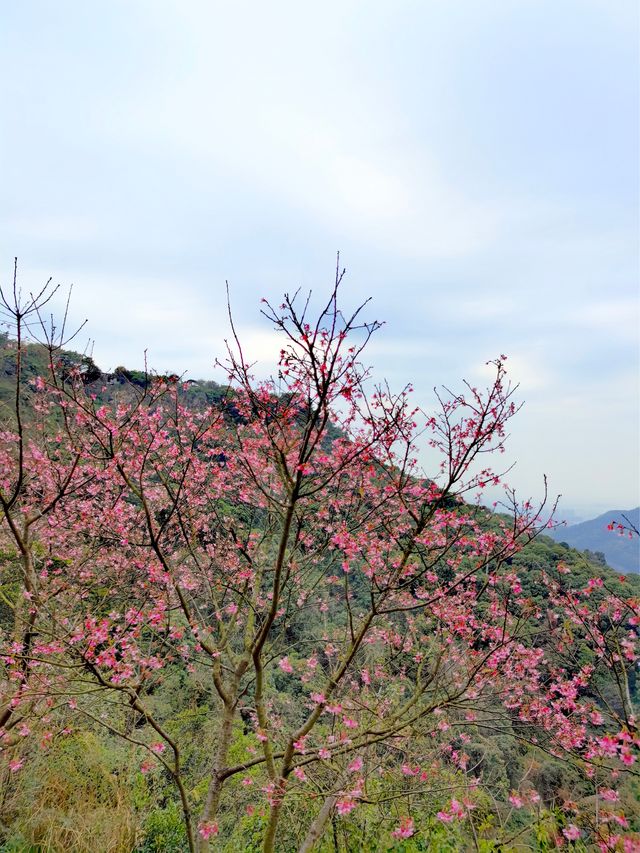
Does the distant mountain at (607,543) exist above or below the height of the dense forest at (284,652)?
below

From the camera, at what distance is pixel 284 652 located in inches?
259

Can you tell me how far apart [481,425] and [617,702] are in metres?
13.0

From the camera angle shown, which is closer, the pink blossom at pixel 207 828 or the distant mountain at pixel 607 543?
the pink blossom at pixel 207 828

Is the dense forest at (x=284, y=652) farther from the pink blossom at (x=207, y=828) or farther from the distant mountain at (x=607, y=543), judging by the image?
the distant mountain at (x=607, y=543)

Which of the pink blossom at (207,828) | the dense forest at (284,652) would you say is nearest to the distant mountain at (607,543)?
the dense forest at (284,652)

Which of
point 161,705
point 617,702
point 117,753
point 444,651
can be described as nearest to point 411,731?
point 444,651

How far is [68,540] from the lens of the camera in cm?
945

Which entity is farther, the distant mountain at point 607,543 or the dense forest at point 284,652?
the distant mountain at point 607,543

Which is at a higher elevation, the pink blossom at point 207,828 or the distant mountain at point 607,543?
the pink blossom at point 207,828

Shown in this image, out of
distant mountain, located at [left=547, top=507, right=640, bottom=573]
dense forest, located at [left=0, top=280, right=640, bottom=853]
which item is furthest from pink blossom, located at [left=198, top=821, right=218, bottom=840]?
distant mountain, located at [left=547, top=507, right=640, bottom=573]

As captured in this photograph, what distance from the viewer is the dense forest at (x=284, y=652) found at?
13.0ft

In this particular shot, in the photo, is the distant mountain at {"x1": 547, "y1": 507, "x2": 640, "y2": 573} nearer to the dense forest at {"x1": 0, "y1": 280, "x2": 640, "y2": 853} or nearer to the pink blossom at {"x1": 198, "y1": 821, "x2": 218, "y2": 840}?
the dense forest at {"x1": 0, "y1": 280, "x2": 640, "y2": 853}

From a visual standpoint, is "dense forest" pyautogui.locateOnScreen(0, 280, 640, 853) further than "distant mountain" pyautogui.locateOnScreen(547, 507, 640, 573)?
No

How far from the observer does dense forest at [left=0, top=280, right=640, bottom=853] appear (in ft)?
13.0
